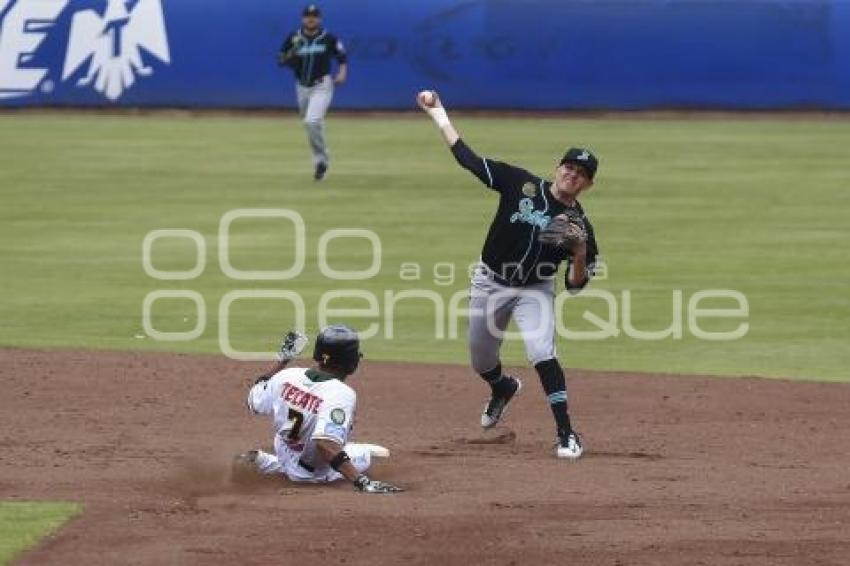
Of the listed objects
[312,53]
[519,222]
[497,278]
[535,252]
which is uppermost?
[312,53]

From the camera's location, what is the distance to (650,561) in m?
8.09

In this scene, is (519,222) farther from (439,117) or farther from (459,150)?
(439,117)

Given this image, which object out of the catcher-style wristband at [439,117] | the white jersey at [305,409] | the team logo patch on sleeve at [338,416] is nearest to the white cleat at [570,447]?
the white jersey at [305,409]

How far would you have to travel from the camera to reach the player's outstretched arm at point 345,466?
9.31m

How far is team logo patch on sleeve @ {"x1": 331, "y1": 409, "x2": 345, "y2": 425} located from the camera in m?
9.32

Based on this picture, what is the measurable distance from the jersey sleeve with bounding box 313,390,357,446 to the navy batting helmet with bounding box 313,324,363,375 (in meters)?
0.24

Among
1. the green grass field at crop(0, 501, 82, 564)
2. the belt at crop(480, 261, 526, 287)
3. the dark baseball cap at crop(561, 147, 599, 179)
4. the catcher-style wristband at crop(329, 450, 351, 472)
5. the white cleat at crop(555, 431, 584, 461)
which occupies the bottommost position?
the green grass field at crop(0, 501, 82, 564)

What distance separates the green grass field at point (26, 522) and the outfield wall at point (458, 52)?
27.3 m

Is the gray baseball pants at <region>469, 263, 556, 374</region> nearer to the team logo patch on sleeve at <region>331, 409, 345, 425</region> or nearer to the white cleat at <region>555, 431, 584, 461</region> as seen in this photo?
the white cleat at <region>555, 431, 584, 461</region>

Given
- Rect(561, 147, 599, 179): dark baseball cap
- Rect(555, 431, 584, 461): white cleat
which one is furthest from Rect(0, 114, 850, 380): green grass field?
Rect(561, 147, 599, 179): dark baseball cap

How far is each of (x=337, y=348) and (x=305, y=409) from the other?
0.37 metres

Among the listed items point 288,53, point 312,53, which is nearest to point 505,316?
point 312,53

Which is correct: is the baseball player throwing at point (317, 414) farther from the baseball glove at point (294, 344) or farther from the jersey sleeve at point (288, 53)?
the jersey sleeve at point (288, 53)

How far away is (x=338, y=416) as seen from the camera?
9.33m
